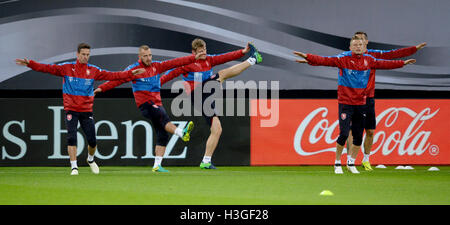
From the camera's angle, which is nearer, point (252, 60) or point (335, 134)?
point (252, 60)

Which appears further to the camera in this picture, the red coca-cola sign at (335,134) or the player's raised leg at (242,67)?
the red coca-cola sign at (335,134)

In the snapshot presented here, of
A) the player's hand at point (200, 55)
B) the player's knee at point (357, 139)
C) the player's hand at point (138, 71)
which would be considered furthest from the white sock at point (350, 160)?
the player's hand at point (138, 71)

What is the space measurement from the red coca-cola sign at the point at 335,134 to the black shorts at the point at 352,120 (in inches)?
89.6

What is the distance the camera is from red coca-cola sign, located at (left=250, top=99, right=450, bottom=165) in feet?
45.6

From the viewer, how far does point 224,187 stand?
9109mm

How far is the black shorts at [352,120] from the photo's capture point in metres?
11.3

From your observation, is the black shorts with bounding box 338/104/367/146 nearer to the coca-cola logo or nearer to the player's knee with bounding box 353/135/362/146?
the player's knee with bounding box 353/135/362/146

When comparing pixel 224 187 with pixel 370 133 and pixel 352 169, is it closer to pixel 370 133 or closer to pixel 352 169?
pixel 352 169

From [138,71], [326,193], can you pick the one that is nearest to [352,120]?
[138,71]

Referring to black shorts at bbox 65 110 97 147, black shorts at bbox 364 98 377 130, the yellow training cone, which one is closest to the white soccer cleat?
black shorts at bbox 364 98 377 130

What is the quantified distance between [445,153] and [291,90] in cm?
310

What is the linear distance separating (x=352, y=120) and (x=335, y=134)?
2.45m

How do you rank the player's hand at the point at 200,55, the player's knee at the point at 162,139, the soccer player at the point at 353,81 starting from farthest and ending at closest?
the player's knee at the point at 162,139 < the player's hand at the point at 200,55 < the soccer player at the point at 353,81

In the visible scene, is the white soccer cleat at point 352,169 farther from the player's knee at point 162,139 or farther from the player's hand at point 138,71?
the player's hand at point 138,71
